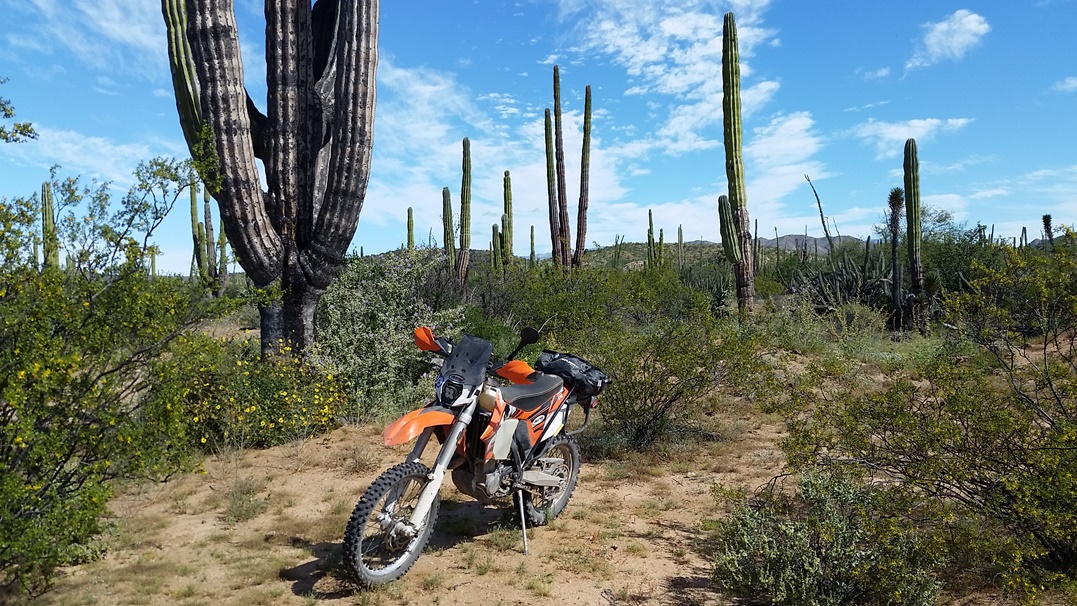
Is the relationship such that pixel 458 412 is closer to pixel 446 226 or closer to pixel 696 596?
pixel 696 596

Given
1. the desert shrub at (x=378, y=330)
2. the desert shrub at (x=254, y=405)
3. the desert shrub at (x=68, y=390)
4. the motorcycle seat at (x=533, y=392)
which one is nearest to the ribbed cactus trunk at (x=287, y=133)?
the desert shrub at (x=378, y=330)

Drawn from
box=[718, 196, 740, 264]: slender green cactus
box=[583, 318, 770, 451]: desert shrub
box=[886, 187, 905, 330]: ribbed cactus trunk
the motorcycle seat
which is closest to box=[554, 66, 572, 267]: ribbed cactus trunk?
box=[718, 196, 740, 264]: slender green cactus

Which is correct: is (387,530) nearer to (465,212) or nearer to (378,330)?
(378,330)

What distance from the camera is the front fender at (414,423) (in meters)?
3.25

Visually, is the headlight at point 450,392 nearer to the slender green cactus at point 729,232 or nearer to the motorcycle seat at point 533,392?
the motorcycle seat at point 533,392

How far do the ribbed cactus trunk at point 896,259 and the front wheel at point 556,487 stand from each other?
36.7 ft

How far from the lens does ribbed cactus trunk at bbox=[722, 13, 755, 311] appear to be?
12.4m

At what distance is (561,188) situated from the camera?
16.7 metres

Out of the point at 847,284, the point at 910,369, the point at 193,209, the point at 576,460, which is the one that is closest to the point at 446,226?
the point at 193,209

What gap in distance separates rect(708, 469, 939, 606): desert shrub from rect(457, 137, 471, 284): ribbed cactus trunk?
11.7m

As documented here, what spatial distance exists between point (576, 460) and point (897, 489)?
2018 millimetres

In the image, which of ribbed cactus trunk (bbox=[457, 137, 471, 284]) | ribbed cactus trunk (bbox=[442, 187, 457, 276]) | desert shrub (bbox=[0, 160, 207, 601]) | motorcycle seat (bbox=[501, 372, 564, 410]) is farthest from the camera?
ribbed cactus trunk (bbox=[442, 187, 457, 276])

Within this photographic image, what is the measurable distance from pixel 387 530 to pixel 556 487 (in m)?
1.47

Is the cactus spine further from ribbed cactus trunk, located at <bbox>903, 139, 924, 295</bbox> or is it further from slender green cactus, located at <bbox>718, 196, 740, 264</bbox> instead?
ribbed cactus trunk, located at <bbox>903, 139, 924, 295</bbox>
